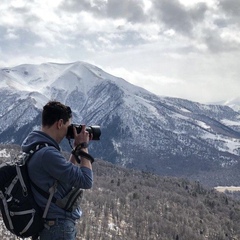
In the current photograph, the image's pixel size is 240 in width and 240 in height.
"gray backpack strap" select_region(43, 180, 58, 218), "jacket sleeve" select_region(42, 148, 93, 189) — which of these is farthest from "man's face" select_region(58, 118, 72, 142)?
"gray backpack strap" select_region(43, 180, 58, 218)

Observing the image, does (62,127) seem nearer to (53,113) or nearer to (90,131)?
(53,113)

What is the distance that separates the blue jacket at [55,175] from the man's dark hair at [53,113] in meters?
0.61

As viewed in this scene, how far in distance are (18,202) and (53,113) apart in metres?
1.99

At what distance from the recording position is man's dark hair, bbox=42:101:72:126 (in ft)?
29.8

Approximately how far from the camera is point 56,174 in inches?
342

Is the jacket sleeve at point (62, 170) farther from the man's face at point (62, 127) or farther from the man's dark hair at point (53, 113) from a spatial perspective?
the man's dark hair at point (53, 113)

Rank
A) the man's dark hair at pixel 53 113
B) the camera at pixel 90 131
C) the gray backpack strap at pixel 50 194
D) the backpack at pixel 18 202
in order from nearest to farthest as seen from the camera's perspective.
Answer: the backpack at pixel 18 202 → the gray backpack strap at pixel 50 194 → the man's dark hair at pixel 53 113 → the camera at pixel 90 131

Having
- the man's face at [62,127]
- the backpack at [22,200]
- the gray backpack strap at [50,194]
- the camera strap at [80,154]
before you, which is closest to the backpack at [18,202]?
the backpack at [22,200]

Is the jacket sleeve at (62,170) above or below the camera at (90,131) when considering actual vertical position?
below

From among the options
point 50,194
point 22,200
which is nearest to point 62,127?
point 50,194

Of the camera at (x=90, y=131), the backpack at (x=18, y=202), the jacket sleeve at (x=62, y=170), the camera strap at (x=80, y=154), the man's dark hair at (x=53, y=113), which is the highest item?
the man's dark hair at (x=53, y=113)

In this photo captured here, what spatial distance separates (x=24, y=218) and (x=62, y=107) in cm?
243

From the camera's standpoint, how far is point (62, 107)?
29.9 ft

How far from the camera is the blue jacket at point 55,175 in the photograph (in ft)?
28.5
